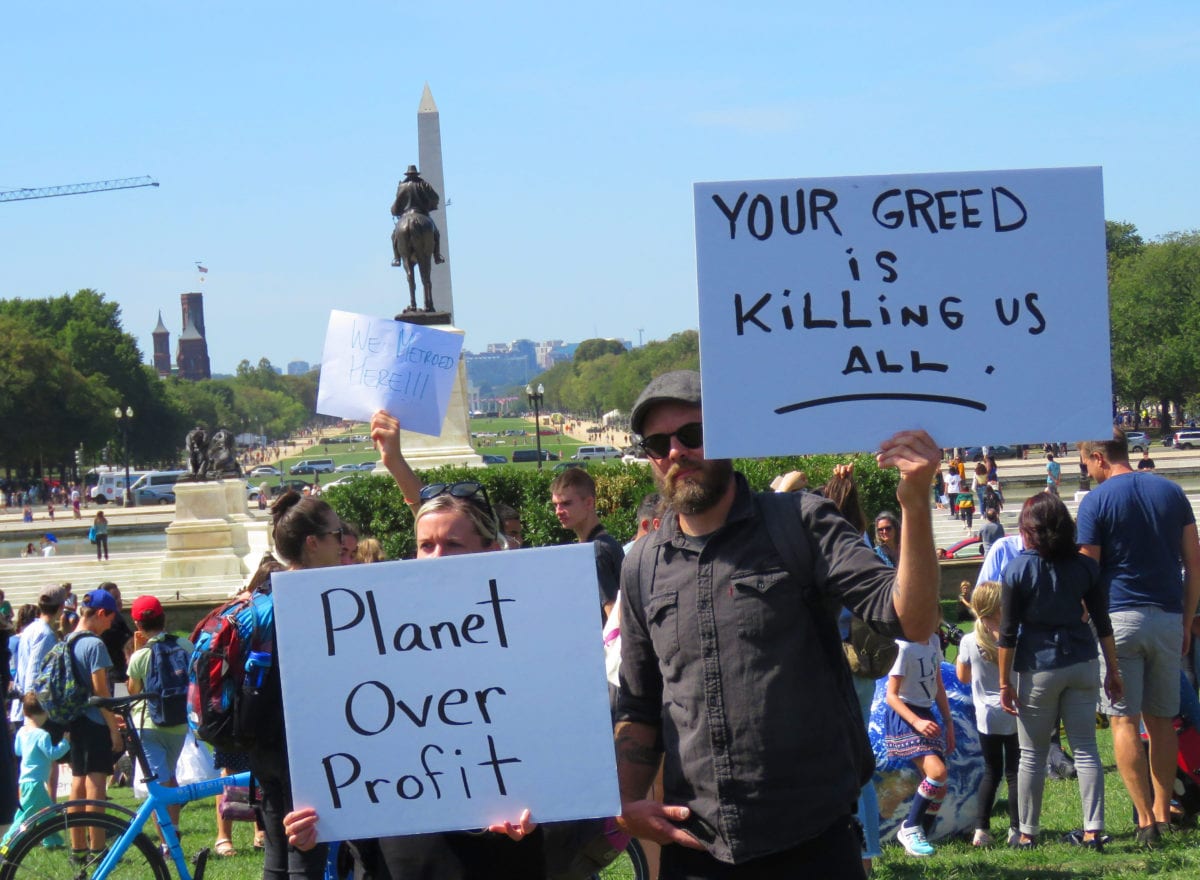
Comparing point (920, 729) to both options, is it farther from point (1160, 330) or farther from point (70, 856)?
point (1160, 330)

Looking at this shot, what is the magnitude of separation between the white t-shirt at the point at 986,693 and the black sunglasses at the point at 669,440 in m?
4.54

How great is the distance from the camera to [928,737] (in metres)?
6.95

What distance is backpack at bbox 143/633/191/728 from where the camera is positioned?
777cm

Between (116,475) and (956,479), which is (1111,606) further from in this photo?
(116,475)

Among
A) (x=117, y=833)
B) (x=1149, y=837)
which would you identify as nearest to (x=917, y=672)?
(x=1149, y=837)

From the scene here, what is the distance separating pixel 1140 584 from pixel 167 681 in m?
4.84

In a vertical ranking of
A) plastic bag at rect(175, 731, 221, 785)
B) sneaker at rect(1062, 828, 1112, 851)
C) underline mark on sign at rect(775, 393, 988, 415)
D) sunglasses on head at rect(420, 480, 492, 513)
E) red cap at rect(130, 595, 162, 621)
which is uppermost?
underline mark on sign at rect(775, 393, 988, 415)

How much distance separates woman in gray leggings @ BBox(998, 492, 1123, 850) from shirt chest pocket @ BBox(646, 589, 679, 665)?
372 cm

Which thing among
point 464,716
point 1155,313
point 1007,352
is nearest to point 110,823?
point 464,716

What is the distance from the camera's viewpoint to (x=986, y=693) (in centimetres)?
754

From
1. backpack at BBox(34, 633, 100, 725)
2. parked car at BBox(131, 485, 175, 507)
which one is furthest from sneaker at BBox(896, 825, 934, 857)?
parked car at BBox(131, 485, 175, 507)

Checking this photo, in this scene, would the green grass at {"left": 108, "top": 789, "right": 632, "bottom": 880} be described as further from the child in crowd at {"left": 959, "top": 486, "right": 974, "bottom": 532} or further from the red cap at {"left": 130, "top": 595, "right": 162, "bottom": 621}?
the child in crowd at {"left": 959, "top": 486, "right": 974, "bottom": 532}

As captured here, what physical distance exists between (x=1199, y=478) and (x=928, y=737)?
38.9 metres

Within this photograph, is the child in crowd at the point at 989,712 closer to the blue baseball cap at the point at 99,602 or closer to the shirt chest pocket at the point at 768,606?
the shirt chest pocket at the point at 768,606
